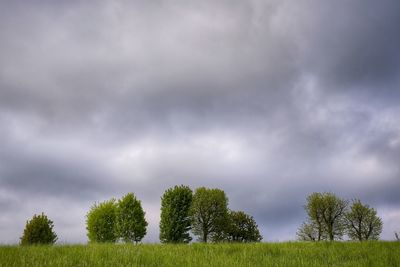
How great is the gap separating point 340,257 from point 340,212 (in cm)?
5976

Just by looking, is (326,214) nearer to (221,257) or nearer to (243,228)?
(243,228)

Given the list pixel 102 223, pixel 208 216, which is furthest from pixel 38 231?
pixel 208 216

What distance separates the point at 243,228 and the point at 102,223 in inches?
1308

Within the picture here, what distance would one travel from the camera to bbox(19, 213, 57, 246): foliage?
164ft

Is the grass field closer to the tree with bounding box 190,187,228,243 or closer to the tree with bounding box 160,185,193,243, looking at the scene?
the tree with bounding box 160,185,193,243

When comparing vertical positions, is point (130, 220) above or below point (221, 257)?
above

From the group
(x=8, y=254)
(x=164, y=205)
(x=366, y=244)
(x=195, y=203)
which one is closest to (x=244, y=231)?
(x=195, y=203)

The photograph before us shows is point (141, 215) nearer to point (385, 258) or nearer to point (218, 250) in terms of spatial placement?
point (218, 250)

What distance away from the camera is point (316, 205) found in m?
69.8

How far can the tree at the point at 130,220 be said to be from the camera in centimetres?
5594

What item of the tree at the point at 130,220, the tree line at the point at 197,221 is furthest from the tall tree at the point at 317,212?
the tree at the point at 130,220

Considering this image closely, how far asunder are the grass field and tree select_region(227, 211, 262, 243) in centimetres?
6178

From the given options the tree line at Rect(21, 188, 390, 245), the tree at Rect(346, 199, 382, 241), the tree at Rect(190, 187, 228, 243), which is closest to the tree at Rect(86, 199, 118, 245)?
the tree line at Rect(21, 188, 390, 245)

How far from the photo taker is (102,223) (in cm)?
5862
